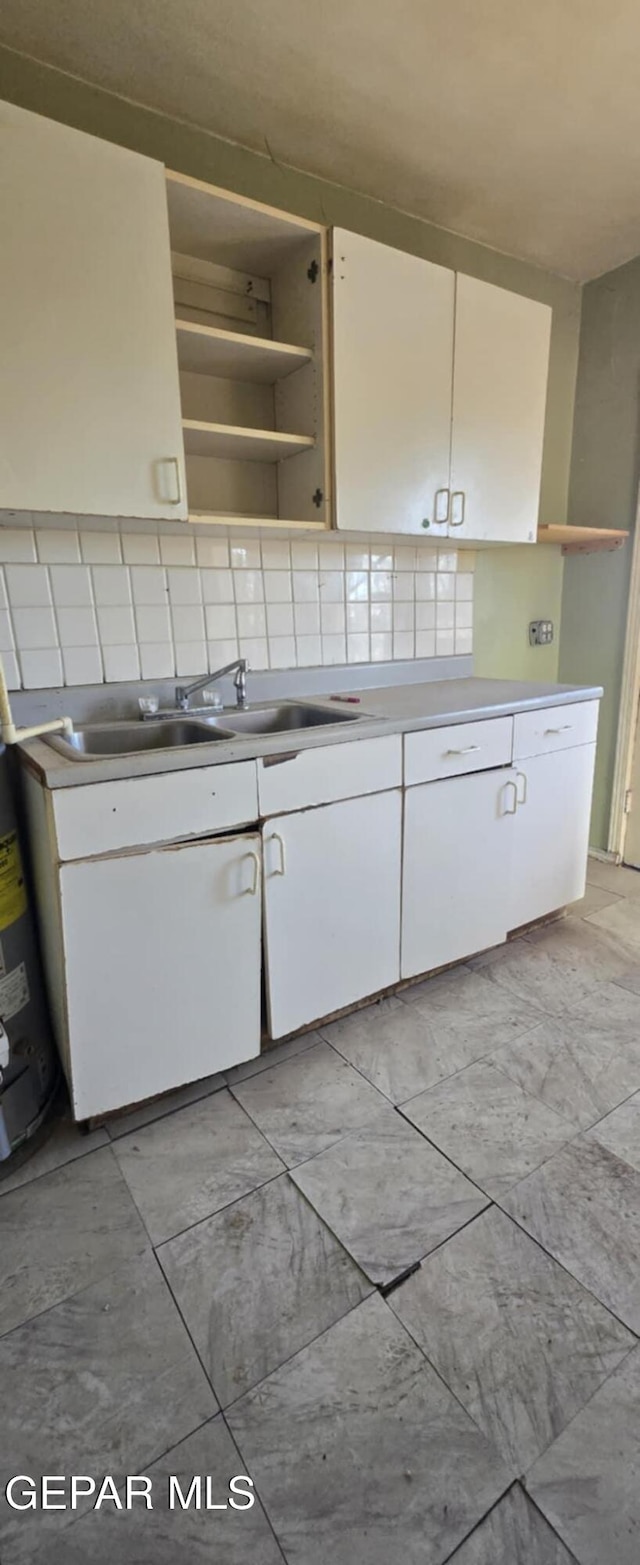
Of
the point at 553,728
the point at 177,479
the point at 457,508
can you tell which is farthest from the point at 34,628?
the point at 553,728

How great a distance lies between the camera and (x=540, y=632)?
2795mm

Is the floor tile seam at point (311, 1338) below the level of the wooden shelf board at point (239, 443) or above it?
below

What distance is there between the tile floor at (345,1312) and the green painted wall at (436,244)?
1.75m

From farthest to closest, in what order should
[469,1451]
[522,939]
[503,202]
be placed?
[522,939]
[503,202]
[469,1451]

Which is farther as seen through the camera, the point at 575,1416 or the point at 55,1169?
the point at 55,1169

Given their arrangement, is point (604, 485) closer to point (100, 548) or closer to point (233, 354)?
point (233, 354)

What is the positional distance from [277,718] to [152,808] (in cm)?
69

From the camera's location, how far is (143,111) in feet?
5.16

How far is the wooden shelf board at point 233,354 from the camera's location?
1.52 meters

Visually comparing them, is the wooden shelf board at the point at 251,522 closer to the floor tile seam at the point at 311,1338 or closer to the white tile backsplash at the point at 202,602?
the white tile backsplash at the point at 202,602

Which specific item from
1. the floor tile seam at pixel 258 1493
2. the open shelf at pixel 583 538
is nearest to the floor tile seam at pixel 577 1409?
the floor tile seam at pixel 258 1493

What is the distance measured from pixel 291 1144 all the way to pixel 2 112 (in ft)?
6.84

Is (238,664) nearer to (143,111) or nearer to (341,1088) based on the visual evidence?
(341,1088)

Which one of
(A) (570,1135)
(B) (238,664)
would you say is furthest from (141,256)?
(A) (570,1135)
